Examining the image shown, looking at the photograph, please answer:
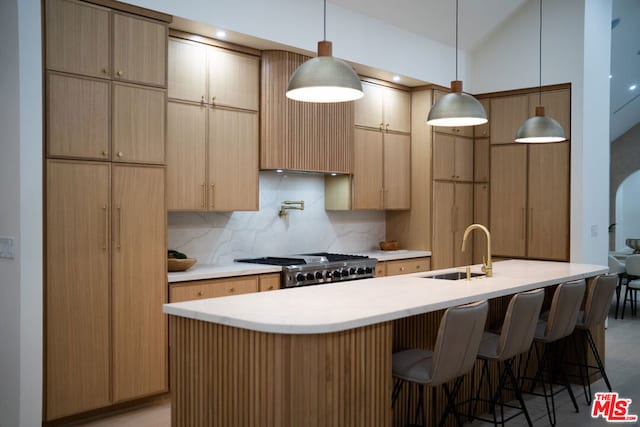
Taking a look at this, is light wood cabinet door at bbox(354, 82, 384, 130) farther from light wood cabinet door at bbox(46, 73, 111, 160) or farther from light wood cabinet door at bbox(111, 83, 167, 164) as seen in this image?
light wood cabinet door at bbox(46, 73, 111, 160)

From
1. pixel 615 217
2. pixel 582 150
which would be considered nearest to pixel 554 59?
pixel 582 150

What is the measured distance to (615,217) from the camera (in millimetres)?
13227

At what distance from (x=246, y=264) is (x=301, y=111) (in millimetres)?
1499

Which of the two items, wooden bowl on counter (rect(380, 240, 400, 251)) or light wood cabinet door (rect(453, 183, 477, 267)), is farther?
light wood cabinet door (rect(453, 183, 477, 267))

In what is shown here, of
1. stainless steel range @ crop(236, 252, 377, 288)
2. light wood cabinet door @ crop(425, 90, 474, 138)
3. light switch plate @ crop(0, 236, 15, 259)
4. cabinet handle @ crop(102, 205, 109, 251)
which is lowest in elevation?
stainless steel range @ crop(236, 252, 377, 288)

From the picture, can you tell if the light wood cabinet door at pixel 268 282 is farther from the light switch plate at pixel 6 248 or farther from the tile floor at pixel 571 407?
the light switch plate at pixel 6 248

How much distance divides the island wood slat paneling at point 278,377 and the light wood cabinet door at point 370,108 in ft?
12.2

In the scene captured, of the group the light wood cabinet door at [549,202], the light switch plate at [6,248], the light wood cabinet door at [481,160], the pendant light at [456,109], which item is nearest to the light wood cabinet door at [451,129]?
→ the light wood cabinet door at [481,160]

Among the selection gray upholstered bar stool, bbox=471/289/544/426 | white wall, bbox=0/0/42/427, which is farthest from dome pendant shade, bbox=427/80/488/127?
white wall, bbox=0/0/42/427

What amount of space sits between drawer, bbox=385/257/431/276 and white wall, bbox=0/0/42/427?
351cm

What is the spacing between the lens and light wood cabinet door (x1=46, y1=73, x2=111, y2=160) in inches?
145

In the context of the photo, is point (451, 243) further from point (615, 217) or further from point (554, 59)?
point (615, 217)

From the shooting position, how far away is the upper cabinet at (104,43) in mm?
3711

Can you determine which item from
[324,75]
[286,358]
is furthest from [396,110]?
[286,358]
